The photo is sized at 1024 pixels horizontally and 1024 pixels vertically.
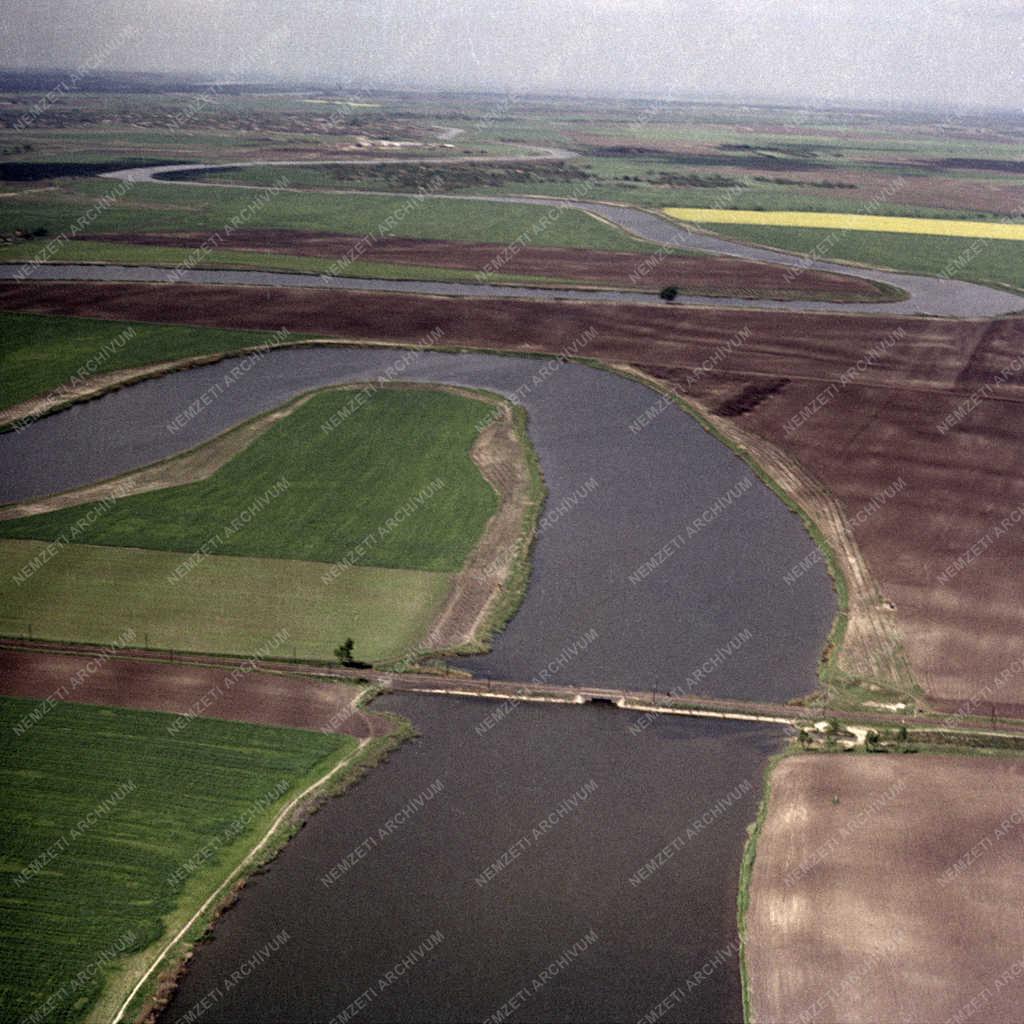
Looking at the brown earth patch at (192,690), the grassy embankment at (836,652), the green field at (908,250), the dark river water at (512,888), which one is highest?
the green field at (908,250)

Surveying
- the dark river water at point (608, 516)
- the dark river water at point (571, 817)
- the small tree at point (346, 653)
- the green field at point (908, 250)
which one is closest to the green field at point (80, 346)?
the dark river water at point (608, 516)

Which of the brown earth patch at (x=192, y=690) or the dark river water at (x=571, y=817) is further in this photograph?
the brown earth patch at (x=192, y=690)

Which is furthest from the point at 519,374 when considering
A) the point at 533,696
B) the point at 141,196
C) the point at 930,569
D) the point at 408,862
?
the point at 141,196

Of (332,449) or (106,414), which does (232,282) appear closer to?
(106,414)

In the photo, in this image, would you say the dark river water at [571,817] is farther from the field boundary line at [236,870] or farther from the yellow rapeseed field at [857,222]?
the yellow rapeseed field at [857,222]

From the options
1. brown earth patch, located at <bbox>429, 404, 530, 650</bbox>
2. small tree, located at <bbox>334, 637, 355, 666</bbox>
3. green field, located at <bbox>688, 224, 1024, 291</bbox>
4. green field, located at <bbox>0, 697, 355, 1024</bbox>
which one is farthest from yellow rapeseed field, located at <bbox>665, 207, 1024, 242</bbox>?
green field, located at <bbox>0, 697, 355, 1024</bbox>

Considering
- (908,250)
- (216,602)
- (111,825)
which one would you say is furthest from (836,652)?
(908,250)
